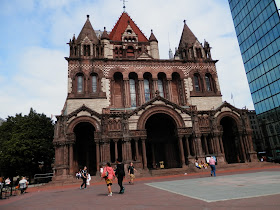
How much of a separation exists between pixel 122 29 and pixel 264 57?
3032 centimetres

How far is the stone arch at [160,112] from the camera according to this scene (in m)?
25.0

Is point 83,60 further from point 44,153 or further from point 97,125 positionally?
point 44,153

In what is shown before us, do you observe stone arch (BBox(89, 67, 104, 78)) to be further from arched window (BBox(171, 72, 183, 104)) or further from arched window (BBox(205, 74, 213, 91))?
arched window (BBox(205, 74, 213, 91))

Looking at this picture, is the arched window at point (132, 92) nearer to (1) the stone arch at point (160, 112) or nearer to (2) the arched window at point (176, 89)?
(1) the stone arch at point (160, 112)

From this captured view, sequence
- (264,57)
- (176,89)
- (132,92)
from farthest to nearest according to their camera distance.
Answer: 1. (264,57)
2. (176,89)
3. (132,92)

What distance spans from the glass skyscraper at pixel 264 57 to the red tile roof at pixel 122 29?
24662mm

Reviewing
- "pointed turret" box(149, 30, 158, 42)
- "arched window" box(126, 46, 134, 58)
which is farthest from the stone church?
"pointed turret" box(149, 30, 158, 42)

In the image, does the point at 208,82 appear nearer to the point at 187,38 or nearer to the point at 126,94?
the point at 187,38

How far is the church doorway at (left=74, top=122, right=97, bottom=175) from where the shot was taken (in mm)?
26047

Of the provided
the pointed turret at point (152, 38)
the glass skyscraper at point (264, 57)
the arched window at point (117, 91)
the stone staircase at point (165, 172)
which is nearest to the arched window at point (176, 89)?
the arched window at point (117, 91)

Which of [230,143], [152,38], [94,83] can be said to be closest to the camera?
[94,83]

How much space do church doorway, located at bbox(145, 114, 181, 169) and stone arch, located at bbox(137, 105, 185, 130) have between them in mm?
1464

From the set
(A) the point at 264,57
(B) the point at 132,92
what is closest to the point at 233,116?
(B) the point at 132,92

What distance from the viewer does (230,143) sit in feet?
98.7
